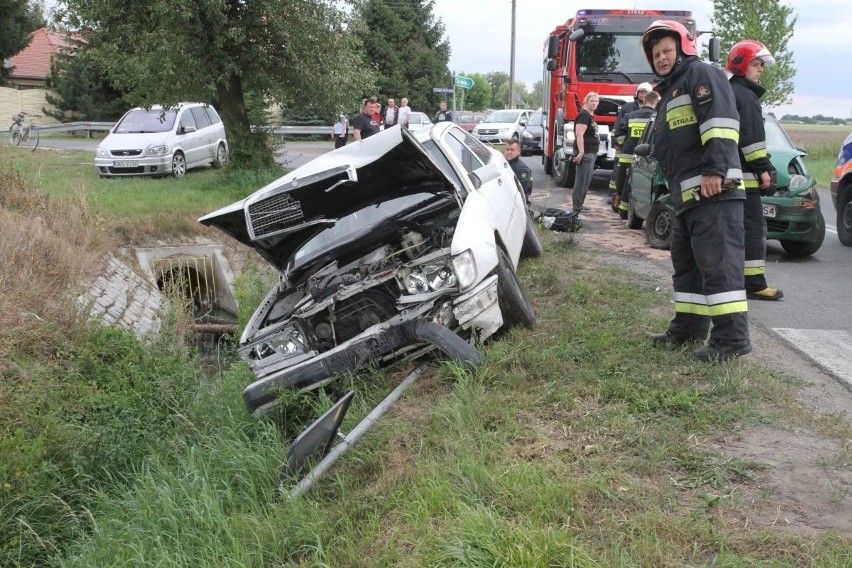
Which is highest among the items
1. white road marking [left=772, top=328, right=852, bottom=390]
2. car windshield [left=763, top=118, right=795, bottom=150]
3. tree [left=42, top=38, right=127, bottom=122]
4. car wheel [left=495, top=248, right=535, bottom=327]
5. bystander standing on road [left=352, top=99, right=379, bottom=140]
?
tree [left=42, top=38, right=127, bottom=122]

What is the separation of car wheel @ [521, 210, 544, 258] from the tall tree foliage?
3283 centimetres

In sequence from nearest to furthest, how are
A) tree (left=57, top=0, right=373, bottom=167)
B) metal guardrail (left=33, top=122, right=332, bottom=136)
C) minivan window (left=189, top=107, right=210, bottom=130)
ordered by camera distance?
tree (left=57, top=0, right=373, bottom=167) → minivan window (left=189, top=107, right=210, bottom=130) → metal guardrail (left=33, top=122, right=332, bottom=136)

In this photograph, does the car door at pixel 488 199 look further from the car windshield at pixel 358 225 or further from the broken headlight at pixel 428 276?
the car windshield at pixel 358 225

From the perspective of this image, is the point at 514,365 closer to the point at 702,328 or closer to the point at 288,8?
the point at 702,328

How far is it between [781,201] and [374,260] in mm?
4880

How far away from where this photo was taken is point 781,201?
814 centimetres

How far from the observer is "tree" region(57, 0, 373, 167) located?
40.3ft

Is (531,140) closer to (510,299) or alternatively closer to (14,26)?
(510,299)

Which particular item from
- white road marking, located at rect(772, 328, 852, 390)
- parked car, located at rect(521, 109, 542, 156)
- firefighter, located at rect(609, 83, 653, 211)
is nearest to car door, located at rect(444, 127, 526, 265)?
white road marking, located at rect(772, 328, 852, 390)

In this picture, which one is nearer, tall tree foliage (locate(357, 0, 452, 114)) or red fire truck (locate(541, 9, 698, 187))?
red fire truck (locate(541, 9, 698, 187))

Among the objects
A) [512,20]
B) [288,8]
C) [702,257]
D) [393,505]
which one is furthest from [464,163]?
[512,20]

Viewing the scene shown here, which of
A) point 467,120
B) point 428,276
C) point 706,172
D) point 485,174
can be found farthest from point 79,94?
point 706,172

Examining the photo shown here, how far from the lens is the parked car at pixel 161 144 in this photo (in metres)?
15.4

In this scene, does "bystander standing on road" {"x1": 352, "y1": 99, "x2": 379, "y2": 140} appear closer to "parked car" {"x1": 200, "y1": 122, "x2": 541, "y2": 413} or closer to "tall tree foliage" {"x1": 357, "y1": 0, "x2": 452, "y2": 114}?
"parked car" {"x1": 200, "y1": 122, "x2": 541, "y2": 413}
